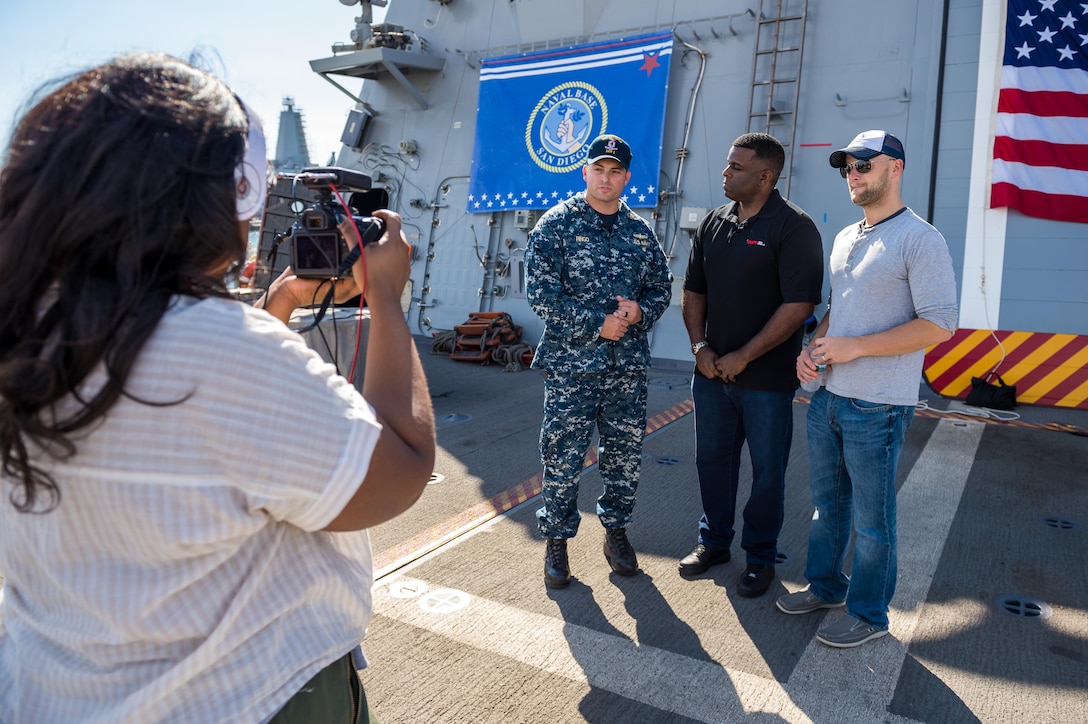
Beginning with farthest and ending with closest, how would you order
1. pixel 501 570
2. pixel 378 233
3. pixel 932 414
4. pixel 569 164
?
pixel 569 164 < pixel 932 414 < pixel 501 570 < pixel 378 233

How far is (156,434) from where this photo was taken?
81 centimetres

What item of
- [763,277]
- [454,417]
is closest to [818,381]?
[763,277]

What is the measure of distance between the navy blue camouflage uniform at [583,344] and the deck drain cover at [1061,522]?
7.63ft

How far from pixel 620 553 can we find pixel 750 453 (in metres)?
0.74

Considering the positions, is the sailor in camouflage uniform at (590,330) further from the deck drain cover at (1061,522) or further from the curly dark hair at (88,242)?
the curly dark hair at (88,242)

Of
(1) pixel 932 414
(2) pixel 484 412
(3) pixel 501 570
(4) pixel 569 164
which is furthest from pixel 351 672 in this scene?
(4) pixel 569 164

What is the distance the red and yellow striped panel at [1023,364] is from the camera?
21.7 feet

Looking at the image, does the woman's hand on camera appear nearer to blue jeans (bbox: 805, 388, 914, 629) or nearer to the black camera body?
the black camera body

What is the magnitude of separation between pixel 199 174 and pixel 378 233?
40cm

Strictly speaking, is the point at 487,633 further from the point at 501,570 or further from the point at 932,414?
the point at 932,414

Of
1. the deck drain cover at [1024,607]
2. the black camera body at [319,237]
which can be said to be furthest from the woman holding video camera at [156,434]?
the deck drain cover at [1024,607]

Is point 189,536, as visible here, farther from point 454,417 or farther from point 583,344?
point 454,417

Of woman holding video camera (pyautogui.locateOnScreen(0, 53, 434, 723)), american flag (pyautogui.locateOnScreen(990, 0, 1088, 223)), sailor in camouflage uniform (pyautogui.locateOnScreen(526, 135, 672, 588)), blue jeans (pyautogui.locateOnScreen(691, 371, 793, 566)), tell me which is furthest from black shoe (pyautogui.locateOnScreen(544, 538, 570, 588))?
american flag (pyautogui.locateOnScreen(990, 0, 1088, 223))

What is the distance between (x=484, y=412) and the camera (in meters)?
6.48
